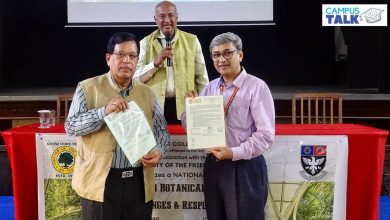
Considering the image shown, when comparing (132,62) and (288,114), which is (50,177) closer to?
(132,62)

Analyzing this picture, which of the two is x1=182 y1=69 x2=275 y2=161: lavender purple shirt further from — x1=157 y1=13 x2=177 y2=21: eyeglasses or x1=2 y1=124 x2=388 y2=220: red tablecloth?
x1=157 y1=13 x2=177 y2=21: eyeglasses

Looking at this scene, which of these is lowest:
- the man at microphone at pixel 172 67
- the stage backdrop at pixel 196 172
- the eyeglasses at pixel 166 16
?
the stage backdrop at pixel 196 172

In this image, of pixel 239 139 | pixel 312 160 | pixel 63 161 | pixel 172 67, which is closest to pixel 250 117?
pixel 239 139

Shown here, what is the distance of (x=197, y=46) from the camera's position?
3.27 m

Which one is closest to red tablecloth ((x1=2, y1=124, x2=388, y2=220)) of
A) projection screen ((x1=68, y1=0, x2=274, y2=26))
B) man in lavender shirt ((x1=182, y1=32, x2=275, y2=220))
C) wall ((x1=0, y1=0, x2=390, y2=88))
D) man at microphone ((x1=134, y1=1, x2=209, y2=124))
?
man at microphone ((x1=134, y1=1, x2=209, y2=124))

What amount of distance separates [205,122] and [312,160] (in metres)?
0.87

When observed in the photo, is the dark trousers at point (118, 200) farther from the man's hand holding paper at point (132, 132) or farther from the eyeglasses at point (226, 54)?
the eyeglasses at point (226, 54)

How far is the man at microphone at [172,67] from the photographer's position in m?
3.14

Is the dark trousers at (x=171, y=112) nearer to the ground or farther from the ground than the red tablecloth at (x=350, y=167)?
farther from the ground

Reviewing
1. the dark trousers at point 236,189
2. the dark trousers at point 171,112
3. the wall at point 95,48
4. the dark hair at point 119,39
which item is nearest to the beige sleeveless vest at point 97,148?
the dark hair at point 119,39

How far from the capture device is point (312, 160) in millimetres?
2650

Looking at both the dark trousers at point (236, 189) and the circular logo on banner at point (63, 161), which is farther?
the circular logo on banner at point (63, 161)

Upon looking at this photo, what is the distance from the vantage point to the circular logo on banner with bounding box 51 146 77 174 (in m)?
2.64

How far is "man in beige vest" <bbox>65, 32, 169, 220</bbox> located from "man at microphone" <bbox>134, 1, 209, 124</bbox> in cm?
116
